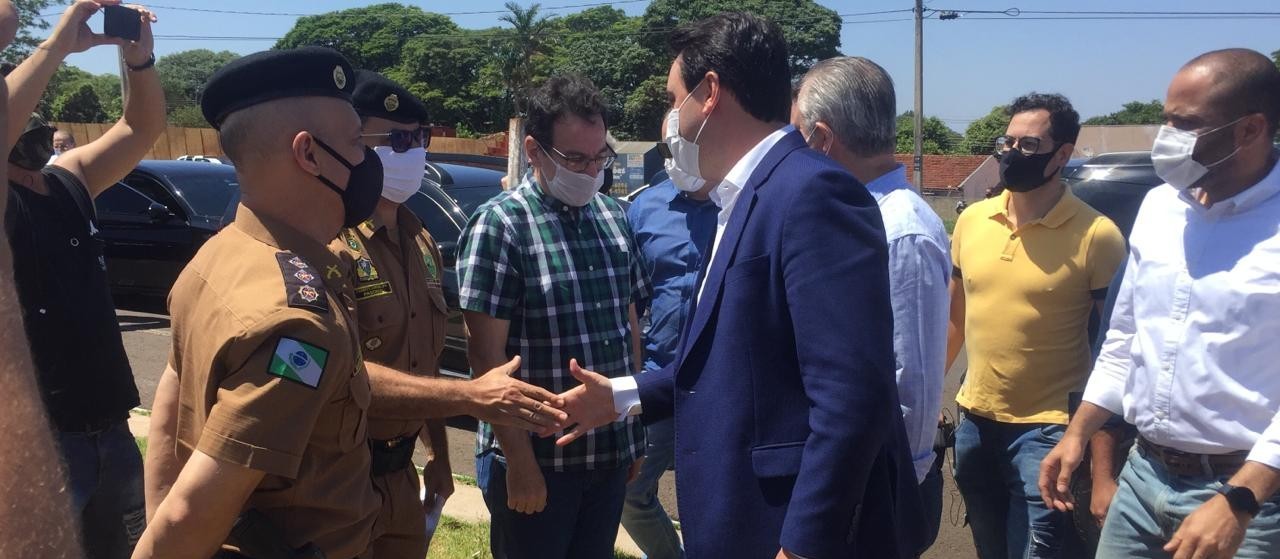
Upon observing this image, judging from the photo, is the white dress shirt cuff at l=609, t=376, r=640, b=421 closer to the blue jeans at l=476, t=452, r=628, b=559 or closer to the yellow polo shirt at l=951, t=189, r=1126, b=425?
the blue jeans at l=476, t=452, r=628, b=559

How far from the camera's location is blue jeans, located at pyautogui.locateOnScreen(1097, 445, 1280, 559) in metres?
2.41

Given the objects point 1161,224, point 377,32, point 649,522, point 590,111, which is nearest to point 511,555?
point 649,522

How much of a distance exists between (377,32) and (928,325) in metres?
83.6

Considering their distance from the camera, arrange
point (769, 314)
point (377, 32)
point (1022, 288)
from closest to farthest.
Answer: point (769, 314) → point (1022, 288) → point (377, 32)

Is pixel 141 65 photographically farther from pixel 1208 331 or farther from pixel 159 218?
pixel 159 218

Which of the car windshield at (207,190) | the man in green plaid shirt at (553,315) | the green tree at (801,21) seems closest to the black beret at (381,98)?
the man in green plaid shirt at (553,315)

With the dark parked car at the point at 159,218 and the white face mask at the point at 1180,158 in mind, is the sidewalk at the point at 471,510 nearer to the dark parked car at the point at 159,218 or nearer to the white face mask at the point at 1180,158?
the white face mask at the point at 1180,158

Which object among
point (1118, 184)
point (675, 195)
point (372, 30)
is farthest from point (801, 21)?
point (675, 195)

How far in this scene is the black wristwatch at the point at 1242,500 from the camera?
229cm

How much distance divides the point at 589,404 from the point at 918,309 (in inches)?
37.8

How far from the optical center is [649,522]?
163 inches

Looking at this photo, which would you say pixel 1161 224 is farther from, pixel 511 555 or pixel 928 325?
pixel 511 555

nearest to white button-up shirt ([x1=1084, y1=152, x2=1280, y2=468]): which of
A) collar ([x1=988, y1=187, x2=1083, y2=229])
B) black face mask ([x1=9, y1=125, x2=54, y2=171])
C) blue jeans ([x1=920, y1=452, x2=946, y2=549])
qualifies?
blue jeans ([x1=920, y1=452, x2=946, y2=549])

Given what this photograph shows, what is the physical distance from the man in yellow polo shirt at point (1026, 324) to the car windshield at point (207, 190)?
356 inches
